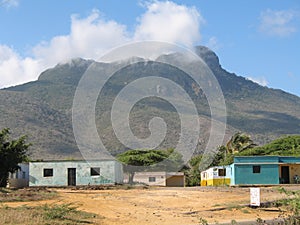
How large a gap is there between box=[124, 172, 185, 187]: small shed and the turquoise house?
15508 millimetres

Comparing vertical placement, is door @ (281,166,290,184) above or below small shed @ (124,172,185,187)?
above

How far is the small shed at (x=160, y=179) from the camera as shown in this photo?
56.8m

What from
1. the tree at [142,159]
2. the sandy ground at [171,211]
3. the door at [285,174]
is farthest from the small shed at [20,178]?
the door at [285,174]

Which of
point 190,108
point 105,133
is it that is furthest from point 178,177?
point 190,108

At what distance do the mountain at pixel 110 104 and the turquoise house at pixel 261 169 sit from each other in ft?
82.6

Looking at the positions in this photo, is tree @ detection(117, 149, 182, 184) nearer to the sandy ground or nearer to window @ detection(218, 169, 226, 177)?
window @ detection(218, 169, 226, 177)

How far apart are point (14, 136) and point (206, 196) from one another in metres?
56.5

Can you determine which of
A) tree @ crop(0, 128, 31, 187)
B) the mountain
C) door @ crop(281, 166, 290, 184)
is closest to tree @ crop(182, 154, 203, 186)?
the mountain

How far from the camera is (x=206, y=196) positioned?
28719 millimetres

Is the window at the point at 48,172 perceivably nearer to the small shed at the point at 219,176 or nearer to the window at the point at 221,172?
the small shed at the point at 219,176

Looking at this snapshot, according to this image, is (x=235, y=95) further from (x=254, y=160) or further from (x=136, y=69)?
(x=254, y=160)

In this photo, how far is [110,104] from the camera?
97.1m

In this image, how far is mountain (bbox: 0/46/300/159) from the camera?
82.1 metres

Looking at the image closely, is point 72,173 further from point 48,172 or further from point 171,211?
point 171,211
